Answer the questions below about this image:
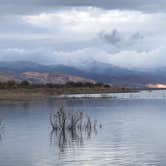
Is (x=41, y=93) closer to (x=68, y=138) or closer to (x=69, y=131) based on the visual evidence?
(x=69, y=131)

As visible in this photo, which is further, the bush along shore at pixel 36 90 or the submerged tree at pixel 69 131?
the bush along shore at pixel 36 90

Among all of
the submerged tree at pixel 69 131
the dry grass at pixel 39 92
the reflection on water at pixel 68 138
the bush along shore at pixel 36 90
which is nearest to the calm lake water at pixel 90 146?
the reflection on water at pixel 68 138

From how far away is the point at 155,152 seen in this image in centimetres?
3203

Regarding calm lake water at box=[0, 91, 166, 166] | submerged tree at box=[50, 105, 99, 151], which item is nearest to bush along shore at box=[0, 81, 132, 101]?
calm lake water at box=[0, 91, 166, 166]

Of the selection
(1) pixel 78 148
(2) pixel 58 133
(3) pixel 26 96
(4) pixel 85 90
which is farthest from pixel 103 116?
(4) pixel 85 90

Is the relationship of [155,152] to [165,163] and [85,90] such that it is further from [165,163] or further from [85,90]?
[85,90]

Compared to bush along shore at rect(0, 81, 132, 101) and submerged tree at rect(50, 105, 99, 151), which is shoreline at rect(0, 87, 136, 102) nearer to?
bush along shore at rect(0, 81, 132, 101)

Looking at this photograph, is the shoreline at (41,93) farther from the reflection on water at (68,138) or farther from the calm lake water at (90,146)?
the reflection on water at (68,138)

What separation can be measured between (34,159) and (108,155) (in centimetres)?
380

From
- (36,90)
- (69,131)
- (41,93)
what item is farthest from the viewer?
(36,90)

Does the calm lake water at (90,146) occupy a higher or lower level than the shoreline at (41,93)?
lower

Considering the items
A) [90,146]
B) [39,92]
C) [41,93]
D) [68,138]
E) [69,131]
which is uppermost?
[39,92]

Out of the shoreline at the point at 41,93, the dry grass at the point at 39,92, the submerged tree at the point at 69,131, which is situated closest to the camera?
the submerged tree at the point at 69,131

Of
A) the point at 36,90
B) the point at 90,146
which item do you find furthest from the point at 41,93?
the point at 90,146
